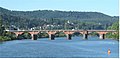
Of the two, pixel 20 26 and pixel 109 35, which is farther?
pixel 20 26

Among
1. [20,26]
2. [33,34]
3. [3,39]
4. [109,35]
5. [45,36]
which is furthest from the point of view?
[20,26]

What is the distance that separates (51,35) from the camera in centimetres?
13662

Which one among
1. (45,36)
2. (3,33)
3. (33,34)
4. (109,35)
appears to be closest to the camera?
(3,33)

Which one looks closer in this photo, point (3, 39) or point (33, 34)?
point (3, 39)

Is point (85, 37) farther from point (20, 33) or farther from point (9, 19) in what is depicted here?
point (9, 19)

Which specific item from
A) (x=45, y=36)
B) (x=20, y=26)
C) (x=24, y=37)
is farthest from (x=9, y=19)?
(x=24, y=37)

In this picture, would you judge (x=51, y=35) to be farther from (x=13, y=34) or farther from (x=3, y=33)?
(x=3, y=33)

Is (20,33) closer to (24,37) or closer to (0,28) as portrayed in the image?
(24,37)

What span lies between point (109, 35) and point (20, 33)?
27.5 m

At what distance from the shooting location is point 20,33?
A: 13500cm

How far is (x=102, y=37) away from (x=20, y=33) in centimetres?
2198

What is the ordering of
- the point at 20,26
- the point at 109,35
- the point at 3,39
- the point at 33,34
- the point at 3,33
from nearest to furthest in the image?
the point at 3,39 → the point at 3,33 → the point at 33,34 → the point at 109,35 → the point at 20,26

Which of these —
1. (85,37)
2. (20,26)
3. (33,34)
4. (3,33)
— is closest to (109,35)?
(85,37)

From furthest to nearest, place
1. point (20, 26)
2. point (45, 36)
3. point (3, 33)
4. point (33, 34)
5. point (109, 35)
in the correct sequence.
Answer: point (20, 26) → point (45, 36) → point (109, 35) → point (33, 34) → point (3, 33)
